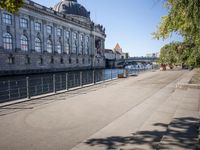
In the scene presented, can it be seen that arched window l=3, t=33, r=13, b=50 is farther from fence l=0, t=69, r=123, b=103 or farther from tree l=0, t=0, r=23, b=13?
tree l=0, t=0, r=23, b=13

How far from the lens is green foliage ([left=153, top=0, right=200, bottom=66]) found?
5.41 metres

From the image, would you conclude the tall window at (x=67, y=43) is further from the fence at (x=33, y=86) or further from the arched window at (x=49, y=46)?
the fence at (x=33, y=86)

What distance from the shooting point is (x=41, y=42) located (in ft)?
216

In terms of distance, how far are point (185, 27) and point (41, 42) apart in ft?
196

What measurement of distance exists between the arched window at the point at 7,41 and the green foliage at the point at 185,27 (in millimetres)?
45013

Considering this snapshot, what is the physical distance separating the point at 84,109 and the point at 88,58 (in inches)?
3593

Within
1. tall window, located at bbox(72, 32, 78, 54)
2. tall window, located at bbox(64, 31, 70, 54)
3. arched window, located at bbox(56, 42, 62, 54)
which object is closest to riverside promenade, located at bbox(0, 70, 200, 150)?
arched window, located at bbox(56, 42, 62, 54)

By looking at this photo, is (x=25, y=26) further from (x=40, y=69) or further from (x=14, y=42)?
(x=40, y=69)

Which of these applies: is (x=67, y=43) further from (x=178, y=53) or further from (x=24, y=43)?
(x=178, y=53)

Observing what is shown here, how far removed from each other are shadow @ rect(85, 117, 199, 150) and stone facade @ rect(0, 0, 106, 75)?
4675 centimetres

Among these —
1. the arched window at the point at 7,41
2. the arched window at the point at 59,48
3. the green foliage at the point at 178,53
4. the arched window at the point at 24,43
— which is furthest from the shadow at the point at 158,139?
the arched window at the point at 59,48

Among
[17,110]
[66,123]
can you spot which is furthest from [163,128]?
[17,110]

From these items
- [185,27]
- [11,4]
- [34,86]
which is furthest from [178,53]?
[34,86]

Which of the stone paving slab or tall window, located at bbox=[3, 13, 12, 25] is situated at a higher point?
tall window, located at bbox=[3, 13, 12, 25]
